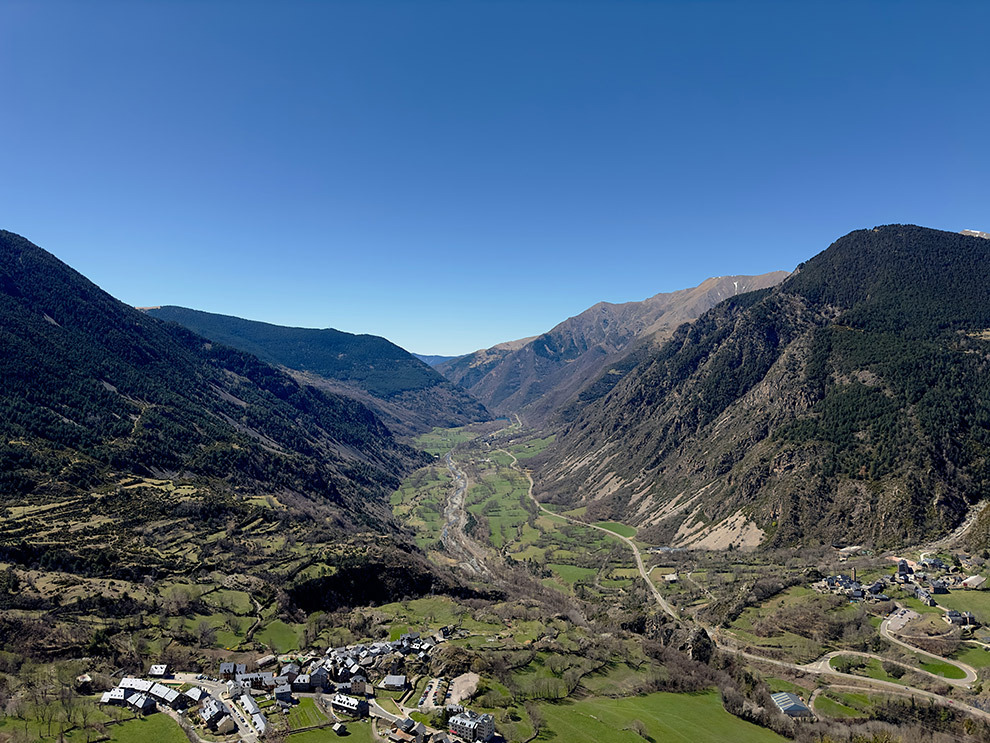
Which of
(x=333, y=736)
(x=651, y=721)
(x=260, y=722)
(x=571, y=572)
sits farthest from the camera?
(x=571, y=572)

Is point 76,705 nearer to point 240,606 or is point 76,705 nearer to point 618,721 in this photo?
point 240,606

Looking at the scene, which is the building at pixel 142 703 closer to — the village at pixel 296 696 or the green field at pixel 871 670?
the village at pixel 296 696

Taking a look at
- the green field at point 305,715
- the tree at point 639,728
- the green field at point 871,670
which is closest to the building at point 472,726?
the green field at point 305,715

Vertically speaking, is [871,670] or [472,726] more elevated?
[472,726]

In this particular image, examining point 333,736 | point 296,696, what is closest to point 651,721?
point 333,736

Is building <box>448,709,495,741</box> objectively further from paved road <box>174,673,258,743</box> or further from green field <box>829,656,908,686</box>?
green field <box>829,656,908,686</box>

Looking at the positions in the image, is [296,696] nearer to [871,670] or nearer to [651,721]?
[651,721]
